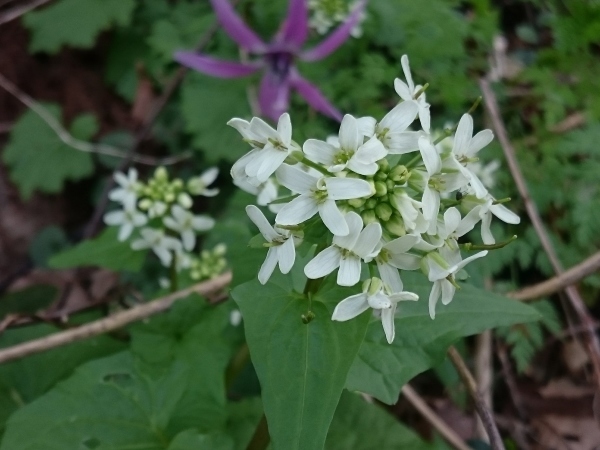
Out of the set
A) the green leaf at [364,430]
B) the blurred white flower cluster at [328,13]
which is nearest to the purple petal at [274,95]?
the blurred white flower cluster at [328,13]

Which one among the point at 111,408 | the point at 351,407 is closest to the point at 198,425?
the point at 111,408

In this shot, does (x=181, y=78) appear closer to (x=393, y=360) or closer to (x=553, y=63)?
(x=553, y=63)

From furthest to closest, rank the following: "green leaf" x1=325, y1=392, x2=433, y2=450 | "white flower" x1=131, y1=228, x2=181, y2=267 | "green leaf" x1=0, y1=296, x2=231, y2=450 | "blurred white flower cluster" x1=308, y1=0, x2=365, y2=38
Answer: "blurred white flower cluster" x1=308, y1=0, x2=365, y2=38, "white flower" x1=131, y1=228, x2=181, y2=267, "green leaf" x1=325, y1=392, x2=433, y2=450, "green leaf" x1=0, y1=296, x2=231, y2=450

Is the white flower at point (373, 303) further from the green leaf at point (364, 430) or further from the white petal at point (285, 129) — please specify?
the green leaf at point (364, 430)

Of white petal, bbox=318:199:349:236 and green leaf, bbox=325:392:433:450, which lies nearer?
white petal, bbox=318:199:349:236

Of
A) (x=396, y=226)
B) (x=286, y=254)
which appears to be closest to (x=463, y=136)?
(x=396, y=226)

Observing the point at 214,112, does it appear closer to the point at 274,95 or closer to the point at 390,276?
the point at 274,95

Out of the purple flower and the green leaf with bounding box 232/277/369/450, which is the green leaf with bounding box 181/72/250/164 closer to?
the purple flower

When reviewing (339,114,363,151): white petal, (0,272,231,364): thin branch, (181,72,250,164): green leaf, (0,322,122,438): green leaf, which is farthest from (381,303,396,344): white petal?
(181,72,250,164): green leaf
